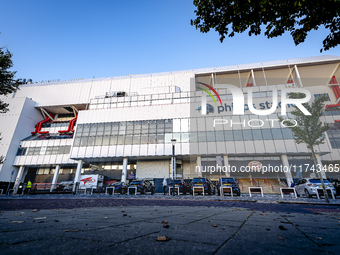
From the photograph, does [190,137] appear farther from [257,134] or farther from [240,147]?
[257,134]

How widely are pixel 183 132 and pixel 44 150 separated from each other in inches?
1209

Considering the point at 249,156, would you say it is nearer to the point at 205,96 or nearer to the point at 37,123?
the point at 205,96

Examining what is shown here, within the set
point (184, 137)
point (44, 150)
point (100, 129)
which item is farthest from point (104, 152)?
point (44, 150)

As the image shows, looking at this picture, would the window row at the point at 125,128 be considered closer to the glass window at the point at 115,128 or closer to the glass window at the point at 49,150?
the glass window at the point at 115,128

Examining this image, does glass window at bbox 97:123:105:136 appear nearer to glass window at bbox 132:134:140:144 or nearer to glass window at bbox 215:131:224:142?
glass window at bbox 132:134:140:144

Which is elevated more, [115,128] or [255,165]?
[115,128]

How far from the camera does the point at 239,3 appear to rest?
5133mm

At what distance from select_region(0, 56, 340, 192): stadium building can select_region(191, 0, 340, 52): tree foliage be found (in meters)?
24.1

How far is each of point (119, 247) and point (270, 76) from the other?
48.6m

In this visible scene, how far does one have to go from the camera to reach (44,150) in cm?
3712

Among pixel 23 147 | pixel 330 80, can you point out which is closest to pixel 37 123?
pixel 23 147

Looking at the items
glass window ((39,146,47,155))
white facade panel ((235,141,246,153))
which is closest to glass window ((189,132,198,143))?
white facade panel ((235,141,246,153))

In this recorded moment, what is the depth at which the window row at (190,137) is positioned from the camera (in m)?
27.9

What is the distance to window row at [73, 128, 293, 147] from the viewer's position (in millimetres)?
27891
